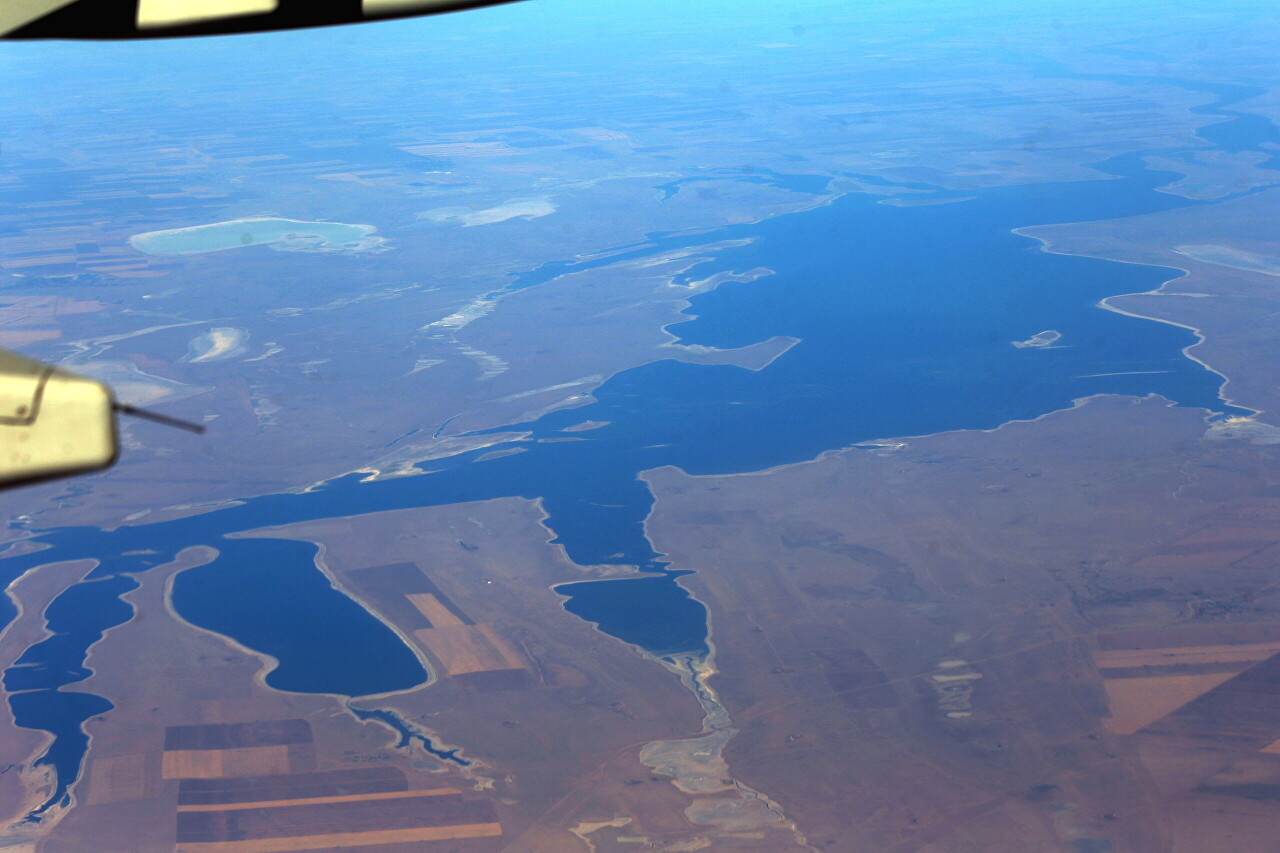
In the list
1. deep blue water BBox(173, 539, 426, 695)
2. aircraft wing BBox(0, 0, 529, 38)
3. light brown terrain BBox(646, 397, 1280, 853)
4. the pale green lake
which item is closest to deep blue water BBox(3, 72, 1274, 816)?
deep blue water BBox(173, 539, 426, 695)

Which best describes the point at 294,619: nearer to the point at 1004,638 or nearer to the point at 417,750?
the point at 417,750

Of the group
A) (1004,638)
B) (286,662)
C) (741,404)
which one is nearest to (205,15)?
(286,662)

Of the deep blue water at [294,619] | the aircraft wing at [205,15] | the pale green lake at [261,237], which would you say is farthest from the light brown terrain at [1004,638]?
the pale green lake at [261,237]

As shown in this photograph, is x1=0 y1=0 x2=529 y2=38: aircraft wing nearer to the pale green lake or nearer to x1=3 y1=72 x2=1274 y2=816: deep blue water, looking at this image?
x1=3 y1=72 x2=1274 y2=816: deep blue water

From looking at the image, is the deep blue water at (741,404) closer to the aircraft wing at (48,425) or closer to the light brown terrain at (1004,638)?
the light brown terrain at (1004,638)

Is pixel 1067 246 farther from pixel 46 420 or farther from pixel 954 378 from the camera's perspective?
pixel 46 420

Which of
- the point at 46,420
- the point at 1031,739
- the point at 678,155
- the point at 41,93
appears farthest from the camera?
the point at 41,93

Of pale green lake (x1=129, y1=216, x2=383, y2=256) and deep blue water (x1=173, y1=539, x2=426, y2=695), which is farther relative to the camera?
pale green lake (x1=129, y1=216, x2=383, y2=256)

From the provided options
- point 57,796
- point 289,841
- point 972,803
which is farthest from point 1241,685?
point 57,796
